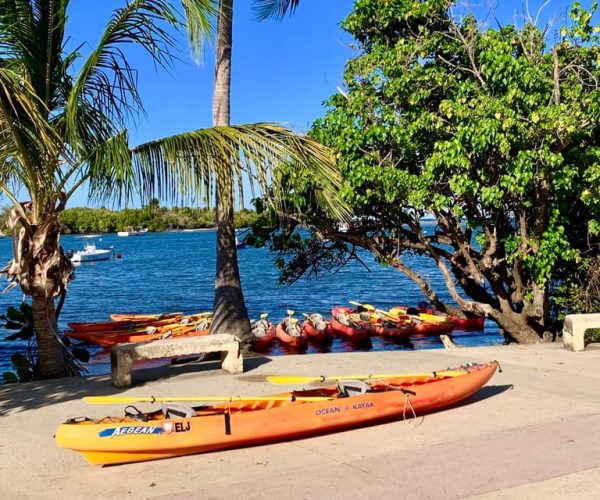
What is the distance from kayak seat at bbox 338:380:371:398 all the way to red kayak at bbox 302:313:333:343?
15.6 m

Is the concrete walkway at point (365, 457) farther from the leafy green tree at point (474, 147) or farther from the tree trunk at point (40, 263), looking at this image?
the leafy green tree at point (474, 147)

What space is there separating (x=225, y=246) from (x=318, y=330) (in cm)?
1157

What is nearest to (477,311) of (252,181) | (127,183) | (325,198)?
(325,198)

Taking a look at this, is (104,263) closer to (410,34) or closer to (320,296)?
(320,296)

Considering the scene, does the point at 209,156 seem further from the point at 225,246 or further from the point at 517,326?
the point at 517,326

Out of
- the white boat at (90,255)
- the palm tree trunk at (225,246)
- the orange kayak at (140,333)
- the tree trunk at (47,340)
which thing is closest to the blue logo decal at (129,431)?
the tree trunk at (47,340)

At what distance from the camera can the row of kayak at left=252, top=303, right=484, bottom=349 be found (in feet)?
73.3

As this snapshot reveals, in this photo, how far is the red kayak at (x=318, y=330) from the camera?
23000 millimetres

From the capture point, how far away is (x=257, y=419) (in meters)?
6.45

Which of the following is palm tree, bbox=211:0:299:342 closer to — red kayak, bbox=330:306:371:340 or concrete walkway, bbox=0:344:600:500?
concrete walkway, bbox=0:344:600:500

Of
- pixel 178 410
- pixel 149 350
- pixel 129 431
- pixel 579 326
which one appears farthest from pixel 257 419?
pixel 579 326

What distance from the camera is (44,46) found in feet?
28.7

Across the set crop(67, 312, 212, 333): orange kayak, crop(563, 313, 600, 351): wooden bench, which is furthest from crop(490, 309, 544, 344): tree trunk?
crop(67, 312, 212, 333): orange kayak

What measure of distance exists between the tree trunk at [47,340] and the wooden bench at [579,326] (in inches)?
334
